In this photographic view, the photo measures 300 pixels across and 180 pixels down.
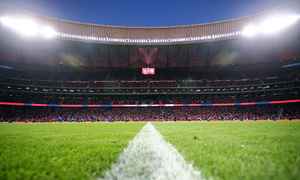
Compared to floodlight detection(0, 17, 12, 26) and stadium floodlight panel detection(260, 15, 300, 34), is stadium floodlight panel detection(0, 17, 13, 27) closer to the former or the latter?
floodlight detection(0, 17, 12, 26)

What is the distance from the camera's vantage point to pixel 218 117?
29.3m

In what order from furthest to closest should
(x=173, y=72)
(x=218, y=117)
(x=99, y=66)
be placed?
(x=173, y=72) < (x=99, y=66) < (x=218, y=117)

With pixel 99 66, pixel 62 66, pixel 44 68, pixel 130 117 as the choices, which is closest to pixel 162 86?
pixel 130 117

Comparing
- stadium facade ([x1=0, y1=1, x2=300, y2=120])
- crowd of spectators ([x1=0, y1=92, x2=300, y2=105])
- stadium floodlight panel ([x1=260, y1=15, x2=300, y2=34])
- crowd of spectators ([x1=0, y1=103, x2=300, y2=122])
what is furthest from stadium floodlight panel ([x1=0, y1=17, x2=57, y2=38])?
stadium floodlight panel ([x1=260, y1=15, x2=300, y2=34])

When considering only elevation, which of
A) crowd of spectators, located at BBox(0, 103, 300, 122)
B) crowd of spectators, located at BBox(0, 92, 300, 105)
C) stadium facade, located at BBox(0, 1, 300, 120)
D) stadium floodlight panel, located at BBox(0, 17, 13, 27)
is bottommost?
crowd of spectators, located at BBox(0, 103, 300, 122)

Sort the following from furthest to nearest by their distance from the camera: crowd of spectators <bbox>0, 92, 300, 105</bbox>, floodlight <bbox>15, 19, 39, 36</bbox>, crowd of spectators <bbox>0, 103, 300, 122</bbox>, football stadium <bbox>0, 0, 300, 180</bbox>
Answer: crowd of spectators <bbox>0, 92, 300, 105</bbox>, football stadium <bbox>0, 0, 300, 180</bbox>, floodlight <bbox>15, 19, 39, 36</bbox>, crowd of spectators <bbox>0, 103, 300, 122</bbox>

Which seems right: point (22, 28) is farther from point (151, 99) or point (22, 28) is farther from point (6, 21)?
point (151, 99)

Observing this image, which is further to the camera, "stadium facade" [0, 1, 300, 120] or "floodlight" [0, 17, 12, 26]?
"stadium facade" [0, 1, 300, 120]

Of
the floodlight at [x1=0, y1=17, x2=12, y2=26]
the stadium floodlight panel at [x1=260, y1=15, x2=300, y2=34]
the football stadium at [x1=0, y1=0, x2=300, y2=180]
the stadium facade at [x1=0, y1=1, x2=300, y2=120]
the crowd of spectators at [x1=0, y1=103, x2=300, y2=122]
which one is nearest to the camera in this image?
the floodlight at [x1=0, y1=17, x2=12, y2=26]

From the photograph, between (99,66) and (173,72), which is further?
(173,72)

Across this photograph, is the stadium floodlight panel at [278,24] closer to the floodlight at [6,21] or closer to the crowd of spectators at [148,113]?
the crowd of spectators at [148,113]

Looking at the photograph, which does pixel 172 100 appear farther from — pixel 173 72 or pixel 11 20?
pixel 11 20

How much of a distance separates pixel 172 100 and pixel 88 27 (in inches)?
1242

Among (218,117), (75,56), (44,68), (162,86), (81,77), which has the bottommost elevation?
(218,117)
